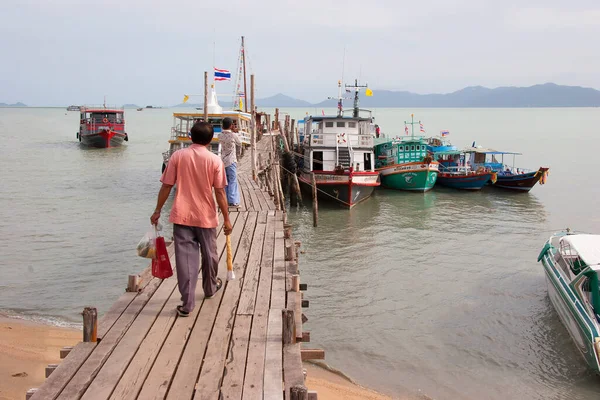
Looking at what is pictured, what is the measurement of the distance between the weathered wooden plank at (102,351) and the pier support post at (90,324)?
98 mm

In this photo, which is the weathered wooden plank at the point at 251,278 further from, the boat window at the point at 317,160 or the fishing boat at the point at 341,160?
the boat window at the point at 317,160

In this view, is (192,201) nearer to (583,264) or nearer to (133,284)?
(133,284)

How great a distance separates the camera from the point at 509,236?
63.9 ft

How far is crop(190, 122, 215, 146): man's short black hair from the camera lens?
5.28 metres

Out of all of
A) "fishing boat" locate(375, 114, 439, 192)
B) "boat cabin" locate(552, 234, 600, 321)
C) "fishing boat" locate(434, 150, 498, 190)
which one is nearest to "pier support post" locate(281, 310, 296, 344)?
"boat cabin" locate(552, 234, 600, 321)

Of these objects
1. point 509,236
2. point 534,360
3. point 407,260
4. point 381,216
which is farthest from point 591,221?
point 534,360

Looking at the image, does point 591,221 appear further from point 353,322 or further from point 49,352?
point 49,352

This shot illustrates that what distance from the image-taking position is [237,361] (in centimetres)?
430

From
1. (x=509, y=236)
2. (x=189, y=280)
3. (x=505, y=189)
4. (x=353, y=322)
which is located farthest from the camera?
(x=505, y=189)

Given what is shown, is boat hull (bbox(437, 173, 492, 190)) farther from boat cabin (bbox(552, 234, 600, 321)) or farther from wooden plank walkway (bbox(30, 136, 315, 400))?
wooden plank walkway (bbox(30, 136, 315, 400))

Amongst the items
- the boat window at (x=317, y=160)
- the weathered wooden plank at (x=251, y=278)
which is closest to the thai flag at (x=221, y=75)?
the boat window at (x=317, y=160)

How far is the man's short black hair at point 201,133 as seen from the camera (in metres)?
5.28

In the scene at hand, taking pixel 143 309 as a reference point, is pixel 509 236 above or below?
below

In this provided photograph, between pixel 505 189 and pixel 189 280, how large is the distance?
27.6 metres
